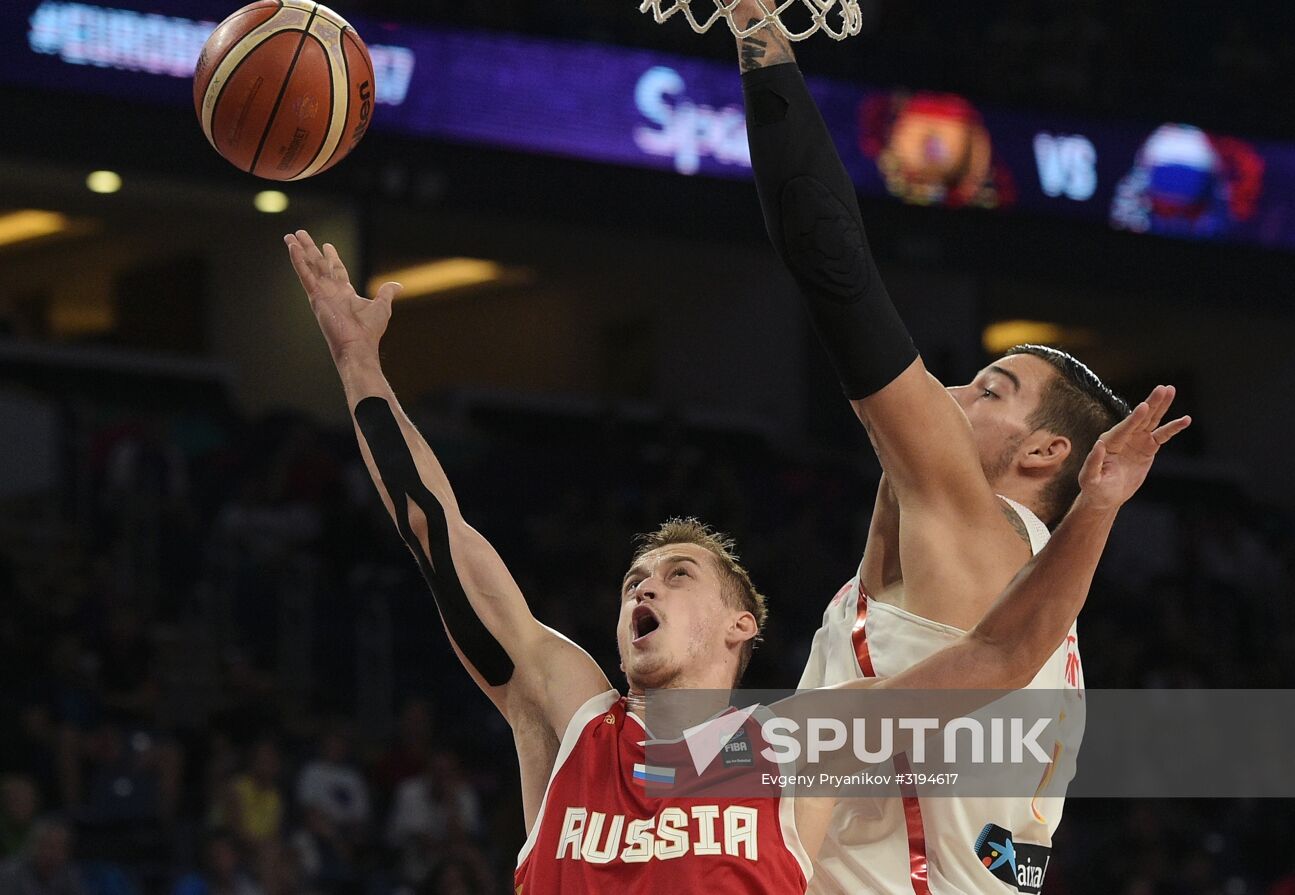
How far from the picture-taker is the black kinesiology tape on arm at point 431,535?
3627mm

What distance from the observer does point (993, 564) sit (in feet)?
10.6

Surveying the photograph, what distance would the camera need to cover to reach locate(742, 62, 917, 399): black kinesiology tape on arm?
3.02 metres

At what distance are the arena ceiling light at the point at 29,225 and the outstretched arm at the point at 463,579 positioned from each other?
1472 cm

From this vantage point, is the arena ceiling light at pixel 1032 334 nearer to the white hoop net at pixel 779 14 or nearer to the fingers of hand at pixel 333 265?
the fingers of hand at pixel 333 265

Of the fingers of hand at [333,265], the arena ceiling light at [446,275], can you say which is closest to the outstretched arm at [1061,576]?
the fingers of hand at [333,265]

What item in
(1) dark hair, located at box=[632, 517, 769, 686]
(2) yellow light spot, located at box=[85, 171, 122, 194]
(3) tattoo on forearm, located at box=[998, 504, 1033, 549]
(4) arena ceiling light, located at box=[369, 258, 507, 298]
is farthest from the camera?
(4) arena ceiling light, located at box=[369, 258, 507, 298]

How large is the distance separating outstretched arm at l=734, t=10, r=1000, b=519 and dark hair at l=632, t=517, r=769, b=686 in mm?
728

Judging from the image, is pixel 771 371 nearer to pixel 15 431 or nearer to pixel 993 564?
pixel 15 431

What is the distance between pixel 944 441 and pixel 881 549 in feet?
1.18

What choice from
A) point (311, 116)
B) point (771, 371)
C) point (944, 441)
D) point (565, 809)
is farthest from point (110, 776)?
point (771, 371)

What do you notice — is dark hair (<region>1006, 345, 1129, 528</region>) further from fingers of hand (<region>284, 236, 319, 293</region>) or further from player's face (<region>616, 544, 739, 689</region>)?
fingers of hand (<region>284, 236, 319, 293</region>)

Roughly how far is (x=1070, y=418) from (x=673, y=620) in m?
0.83

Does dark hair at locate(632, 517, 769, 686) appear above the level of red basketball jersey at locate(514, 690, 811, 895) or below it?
above

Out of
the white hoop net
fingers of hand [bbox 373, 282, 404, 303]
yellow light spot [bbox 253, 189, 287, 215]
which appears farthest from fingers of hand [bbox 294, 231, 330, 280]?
yellow light spot [bbox 253, 189, 287, 215]
